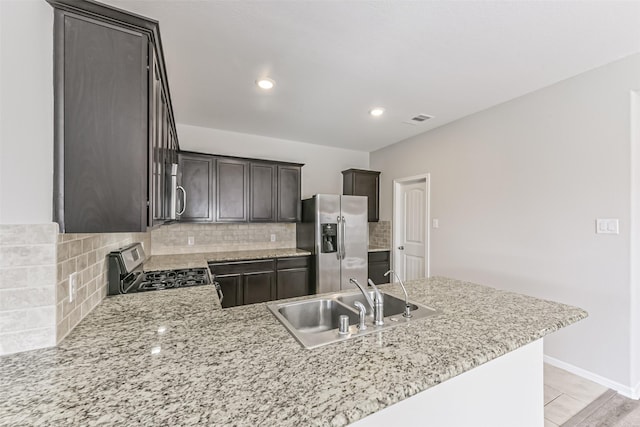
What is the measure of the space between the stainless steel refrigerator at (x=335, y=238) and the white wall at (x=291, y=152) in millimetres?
747

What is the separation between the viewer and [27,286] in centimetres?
96

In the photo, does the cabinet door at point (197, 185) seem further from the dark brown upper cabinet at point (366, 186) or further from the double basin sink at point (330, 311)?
the double basin sink at point (330, 311)

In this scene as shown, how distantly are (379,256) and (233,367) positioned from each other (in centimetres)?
391

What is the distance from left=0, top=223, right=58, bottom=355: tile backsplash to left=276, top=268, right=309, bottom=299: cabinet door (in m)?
2.79

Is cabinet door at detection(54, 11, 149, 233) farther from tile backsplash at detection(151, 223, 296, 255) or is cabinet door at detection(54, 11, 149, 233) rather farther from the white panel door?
the white panel door

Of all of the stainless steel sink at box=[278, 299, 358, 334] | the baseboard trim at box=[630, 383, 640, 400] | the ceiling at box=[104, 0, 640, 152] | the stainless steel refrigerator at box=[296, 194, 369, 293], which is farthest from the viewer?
the stainless steel refrigerator at box=[296, 194, 369, 293]

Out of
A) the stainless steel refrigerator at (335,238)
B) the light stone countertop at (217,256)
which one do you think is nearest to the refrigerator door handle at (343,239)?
the stainless steel refrigerator at (335,238)

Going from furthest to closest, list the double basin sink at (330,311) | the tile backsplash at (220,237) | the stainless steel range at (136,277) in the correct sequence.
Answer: the tile backsplash at (220,237)
the stainless steel range at (136,277)
the double basin sink at (330,311)

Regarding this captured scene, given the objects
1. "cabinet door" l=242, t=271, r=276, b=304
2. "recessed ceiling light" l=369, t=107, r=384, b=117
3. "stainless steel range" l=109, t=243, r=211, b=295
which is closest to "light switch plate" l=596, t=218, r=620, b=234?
"recessed ceiling light" l=369, t=107, r=384, b=117

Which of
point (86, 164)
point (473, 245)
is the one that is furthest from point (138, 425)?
point (473, 245)

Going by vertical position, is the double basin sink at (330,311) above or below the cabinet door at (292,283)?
above

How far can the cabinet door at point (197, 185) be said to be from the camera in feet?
11.4

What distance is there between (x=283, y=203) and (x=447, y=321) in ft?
10.3

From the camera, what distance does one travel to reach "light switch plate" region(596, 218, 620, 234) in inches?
84.4
